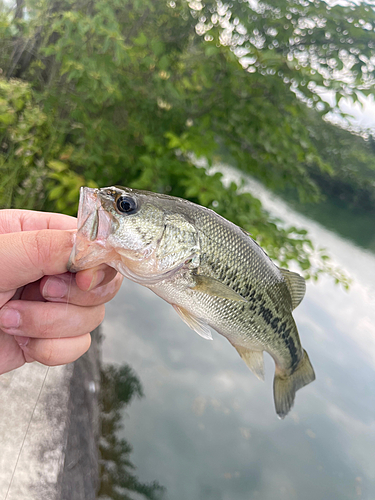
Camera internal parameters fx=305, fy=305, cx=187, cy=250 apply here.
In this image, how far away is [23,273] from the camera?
629 millimetres

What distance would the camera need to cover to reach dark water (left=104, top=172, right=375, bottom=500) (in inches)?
77.0

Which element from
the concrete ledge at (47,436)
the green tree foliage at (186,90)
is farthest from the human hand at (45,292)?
the green tree foliage at (186,90)

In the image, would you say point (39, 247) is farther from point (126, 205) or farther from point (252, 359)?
point (252, 359)

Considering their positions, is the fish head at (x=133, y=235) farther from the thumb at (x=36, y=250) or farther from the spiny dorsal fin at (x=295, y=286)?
the spiny dorsal fin at (x=295, y=286)

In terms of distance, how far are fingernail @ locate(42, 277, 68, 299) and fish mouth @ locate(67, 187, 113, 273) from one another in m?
0.15

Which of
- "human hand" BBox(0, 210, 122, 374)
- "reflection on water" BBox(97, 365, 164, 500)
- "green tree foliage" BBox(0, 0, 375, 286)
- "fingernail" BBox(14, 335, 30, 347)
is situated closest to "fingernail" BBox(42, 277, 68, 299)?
"human hand" BBox(0, 210, 122, 374)

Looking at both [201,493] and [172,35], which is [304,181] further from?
[201,493]

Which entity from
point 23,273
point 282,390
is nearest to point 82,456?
point 282,390

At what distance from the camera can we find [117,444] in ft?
6.38

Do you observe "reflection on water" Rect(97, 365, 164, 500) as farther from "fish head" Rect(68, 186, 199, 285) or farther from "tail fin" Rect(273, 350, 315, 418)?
"fish head" Rect(68, 186, 199, 285)

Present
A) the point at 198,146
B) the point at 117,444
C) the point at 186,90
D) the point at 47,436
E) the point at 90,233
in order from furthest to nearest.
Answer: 1. the point at 186,90
2. the point at 117,444
3. the point at 198,146
4. the point at 47,436
5. the point at 90,233

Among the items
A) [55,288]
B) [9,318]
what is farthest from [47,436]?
[55,288]

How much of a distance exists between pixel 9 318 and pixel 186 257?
46 cm

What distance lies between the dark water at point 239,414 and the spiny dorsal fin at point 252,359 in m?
1.58
